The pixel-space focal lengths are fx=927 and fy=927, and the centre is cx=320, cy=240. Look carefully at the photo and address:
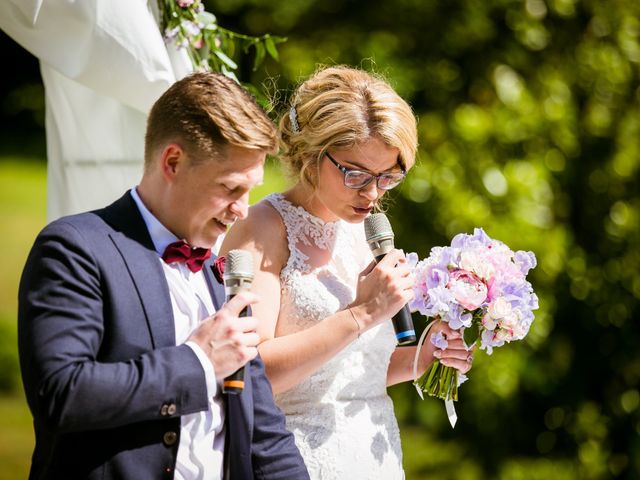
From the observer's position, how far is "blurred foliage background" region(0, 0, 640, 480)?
676cm

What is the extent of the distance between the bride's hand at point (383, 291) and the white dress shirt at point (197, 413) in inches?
26.2

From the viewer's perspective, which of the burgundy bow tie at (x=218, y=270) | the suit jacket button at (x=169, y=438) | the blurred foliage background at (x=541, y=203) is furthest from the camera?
the blurred foliage background at (x=541, y=203)

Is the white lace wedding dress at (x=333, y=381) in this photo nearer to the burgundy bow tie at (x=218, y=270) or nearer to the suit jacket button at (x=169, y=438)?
the burgundy bow tie at (x=218, y=270)

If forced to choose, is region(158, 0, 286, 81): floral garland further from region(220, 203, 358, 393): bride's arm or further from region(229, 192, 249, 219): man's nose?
region(229, 192, 249, 219): man's nose

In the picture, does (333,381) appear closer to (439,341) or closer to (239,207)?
(439,341)

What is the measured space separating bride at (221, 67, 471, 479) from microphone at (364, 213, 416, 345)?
4 centimetres

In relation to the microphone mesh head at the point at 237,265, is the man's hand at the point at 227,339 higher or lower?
lower

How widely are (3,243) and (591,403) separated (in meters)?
5.88

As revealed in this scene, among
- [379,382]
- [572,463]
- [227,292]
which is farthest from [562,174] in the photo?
[227,292]

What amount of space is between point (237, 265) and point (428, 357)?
4.17ft

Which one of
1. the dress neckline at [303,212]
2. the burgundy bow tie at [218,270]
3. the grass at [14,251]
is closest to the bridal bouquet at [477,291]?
the dress neckline at [303,212]

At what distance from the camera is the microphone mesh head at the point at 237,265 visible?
2.39 meters

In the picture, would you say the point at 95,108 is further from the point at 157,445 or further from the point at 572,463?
the point at 572,463

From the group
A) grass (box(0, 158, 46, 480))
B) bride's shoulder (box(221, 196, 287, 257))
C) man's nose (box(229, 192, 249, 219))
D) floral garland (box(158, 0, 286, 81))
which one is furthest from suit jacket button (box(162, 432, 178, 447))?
grass (box(0, 158, 46, 480))
